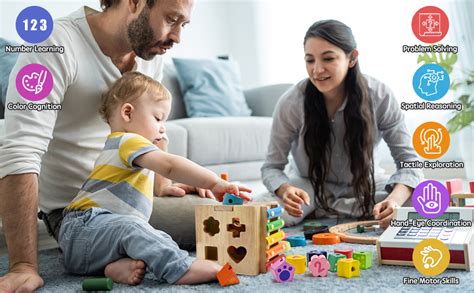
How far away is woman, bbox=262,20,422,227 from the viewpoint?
73.4 inches

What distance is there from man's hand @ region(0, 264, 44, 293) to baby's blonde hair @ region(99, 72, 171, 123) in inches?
15.4

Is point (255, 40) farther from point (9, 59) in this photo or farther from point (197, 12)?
point (9, 59)

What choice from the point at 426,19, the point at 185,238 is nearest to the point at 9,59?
the point at 185,238

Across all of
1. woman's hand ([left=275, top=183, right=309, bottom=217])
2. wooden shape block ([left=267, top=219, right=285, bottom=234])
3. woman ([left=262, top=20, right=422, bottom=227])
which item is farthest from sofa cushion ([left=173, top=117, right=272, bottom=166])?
wooden shape block ([left=267, top=219, right=285, bottom=234])

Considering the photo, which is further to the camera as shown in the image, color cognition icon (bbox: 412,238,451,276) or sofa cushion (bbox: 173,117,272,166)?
sofa cushion (bbox: 173,117,272,166)

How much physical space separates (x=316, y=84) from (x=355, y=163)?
0.93 feet

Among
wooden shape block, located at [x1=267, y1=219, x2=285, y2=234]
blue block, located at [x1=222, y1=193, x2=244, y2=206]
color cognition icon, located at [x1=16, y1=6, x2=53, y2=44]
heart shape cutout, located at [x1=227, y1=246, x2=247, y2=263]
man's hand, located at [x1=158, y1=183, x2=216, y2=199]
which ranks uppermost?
color cognition icon, located at [x1=16, y1=6, x2=53, y2=44]

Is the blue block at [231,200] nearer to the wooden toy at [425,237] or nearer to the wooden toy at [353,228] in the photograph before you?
the wooden toy at [425,237]

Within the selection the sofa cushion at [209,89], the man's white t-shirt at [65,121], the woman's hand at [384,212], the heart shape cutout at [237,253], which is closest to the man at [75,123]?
the man's white t-shirt at [65,121]

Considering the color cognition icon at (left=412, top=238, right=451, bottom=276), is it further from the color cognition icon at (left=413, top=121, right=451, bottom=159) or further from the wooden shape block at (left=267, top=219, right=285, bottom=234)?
the wooden shape block at (left=267, top=219, right=285, bottom=234)

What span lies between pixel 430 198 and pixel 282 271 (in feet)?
1.03

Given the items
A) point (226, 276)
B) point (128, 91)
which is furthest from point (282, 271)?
point (128, 91)

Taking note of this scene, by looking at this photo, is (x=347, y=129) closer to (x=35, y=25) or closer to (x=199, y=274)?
(x=199, y=274)

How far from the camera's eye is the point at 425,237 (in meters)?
1.21
